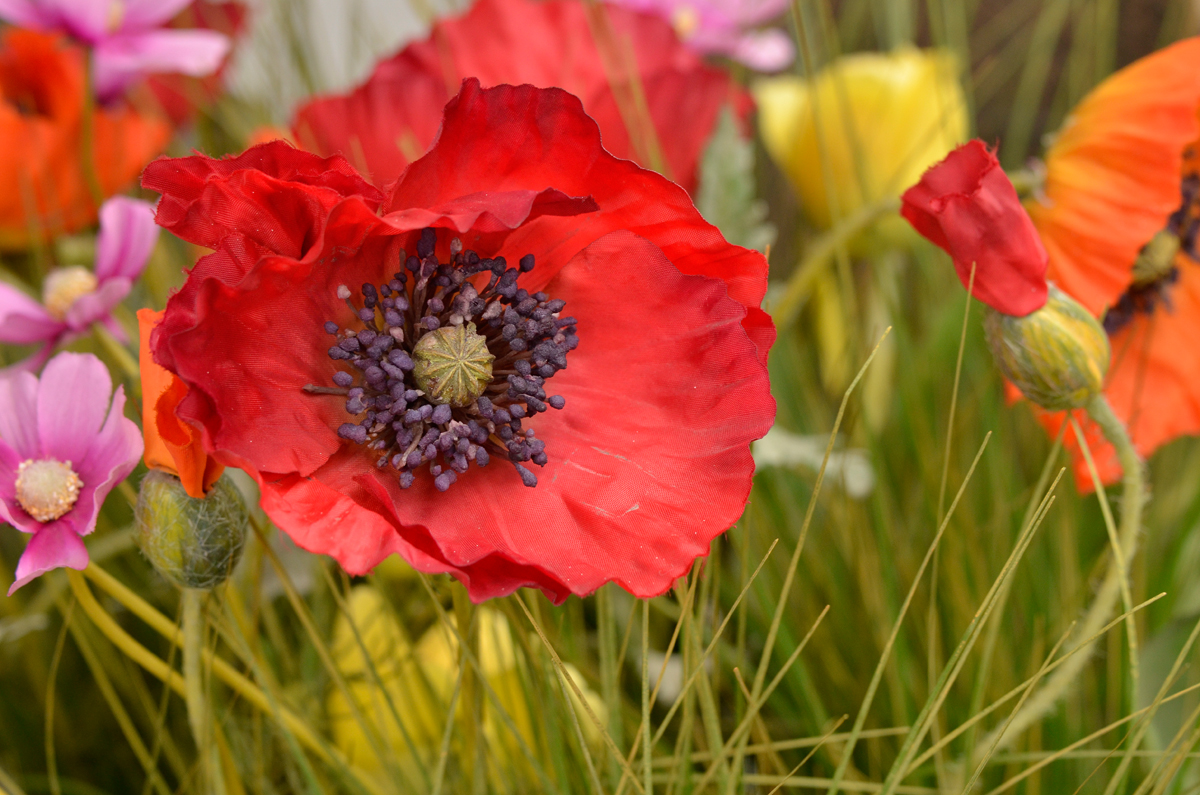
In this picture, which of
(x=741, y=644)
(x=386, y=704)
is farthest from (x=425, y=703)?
(x=741, y=644)

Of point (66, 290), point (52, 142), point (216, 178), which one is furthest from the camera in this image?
point (52, 142)

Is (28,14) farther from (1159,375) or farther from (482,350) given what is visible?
(1159,375)

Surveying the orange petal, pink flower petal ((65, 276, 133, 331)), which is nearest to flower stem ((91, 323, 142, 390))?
pink flower petal ((65, 276, 133, 331))

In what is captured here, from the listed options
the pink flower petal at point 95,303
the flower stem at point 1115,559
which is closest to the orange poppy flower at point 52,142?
the pink flower petal at point 95,303

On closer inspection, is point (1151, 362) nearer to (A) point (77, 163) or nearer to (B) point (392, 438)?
(B) point (392, 438)

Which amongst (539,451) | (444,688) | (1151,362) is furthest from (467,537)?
(1151,362)

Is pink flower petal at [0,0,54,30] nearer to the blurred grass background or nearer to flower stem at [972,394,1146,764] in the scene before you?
the blurred grass background
